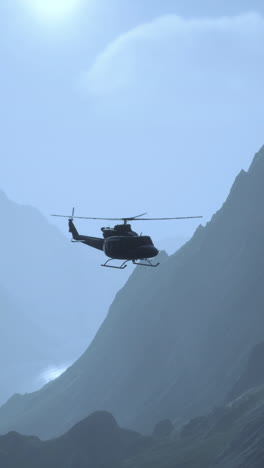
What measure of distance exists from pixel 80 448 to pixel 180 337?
160ft

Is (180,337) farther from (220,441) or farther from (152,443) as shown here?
(220,441)

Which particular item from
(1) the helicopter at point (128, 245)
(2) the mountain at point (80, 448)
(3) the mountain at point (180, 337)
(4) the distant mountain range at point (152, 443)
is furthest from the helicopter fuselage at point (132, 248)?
(3) the mountain at point (180, 337)

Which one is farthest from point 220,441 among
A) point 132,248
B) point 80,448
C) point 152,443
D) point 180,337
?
point 180,337

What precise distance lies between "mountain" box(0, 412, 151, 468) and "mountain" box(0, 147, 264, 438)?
1799 centimetres

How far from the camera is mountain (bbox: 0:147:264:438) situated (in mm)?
118688

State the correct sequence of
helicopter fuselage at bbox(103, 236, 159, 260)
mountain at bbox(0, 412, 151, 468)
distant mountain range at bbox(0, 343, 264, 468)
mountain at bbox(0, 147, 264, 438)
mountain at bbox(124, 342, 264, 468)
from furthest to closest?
mountain at bbox(0, 147, 264, 438), mountain at bbox(0, 412, 151, 468), distant mountain range at bbox(0, 343, 264, 468), mountain at bbox(124, 342, 264, 468), helicopter fuselage at bbox(103, 236, 159, 260)

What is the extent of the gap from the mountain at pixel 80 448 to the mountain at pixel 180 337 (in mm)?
17985

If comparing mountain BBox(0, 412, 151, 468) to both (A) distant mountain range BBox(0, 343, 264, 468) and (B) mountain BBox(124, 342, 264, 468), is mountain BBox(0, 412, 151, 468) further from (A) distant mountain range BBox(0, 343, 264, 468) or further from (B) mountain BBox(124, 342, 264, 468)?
(B) mountain BBox(124, 342, 264, 468)

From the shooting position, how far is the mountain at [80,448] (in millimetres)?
90188

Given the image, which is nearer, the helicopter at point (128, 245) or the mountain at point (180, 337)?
the helicopter at point (128, 245)

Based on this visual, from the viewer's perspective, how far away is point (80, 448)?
92062 mm

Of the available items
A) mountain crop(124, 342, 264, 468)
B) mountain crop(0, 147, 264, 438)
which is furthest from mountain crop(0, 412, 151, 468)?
mountain crop(0, 147, 264, 438)

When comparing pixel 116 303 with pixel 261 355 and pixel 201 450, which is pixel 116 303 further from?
pixel 201 450

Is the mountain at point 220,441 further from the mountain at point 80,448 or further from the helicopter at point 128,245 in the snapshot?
the helicopter at point 128,245
